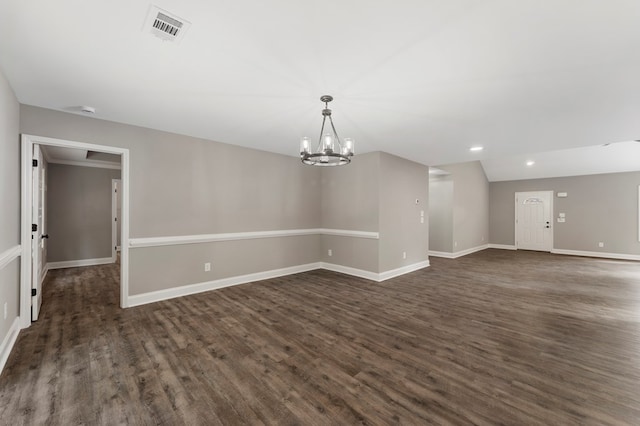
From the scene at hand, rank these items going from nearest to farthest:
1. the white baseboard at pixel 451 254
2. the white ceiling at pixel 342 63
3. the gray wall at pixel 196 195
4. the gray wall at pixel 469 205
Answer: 1. the white ceiling at pixel 342 63
2. the gray wall at pixel 196 195
3. the white baseboard at pixel 451 254
4. the gray wall at pixel 469 205

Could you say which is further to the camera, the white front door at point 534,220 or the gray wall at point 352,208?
the white front door at point 534,220

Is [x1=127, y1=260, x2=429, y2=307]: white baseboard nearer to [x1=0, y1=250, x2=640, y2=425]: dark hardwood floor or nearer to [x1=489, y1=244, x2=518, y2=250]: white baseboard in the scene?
[x1=0, y1=250, x2=640, y2=425]: dark hardwood floor

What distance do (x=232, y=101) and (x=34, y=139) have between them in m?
2.39

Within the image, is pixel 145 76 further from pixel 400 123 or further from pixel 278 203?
pixel 278 203

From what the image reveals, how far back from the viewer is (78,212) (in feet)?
20.7

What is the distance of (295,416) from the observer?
1.79m

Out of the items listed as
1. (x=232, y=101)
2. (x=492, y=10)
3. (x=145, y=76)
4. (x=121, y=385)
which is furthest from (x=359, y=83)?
(x=121, y=385)

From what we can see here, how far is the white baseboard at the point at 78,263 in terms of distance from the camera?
19.8 ft

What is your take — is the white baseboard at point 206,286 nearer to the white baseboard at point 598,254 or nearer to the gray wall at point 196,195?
the gray wall at point 196,195

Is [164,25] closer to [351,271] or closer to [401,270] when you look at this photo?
[351,271]

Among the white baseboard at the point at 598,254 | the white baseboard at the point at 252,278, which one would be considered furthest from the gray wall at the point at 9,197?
the white baseboard at the point at 598,254

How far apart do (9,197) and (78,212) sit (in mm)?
4412

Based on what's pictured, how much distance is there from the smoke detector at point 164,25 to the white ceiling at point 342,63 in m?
0.05

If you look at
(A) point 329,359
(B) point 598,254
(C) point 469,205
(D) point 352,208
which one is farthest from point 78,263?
(B) point 598,254
